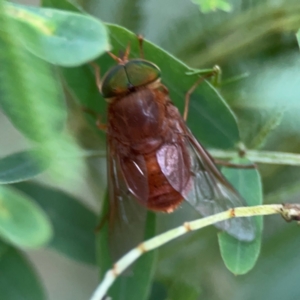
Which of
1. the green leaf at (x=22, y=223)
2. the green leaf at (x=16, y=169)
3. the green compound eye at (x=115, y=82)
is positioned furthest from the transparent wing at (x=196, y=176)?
the green leaf at (x=22, y=223)

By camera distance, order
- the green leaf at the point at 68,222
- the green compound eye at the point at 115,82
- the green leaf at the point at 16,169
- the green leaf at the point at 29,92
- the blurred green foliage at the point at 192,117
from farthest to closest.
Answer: the green leaf at the point at 68,222 < the green compound eye at the point at 115,82 < the green leaf at the point at 16,169 < the blurred green foliage at the point at 192,117 < the green leaf at the point at 29,92

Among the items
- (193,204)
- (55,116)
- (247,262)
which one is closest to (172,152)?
(193,204)

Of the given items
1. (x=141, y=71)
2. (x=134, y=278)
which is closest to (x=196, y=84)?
(x=141, y=71)

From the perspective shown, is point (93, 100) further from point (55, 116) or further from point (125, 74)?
point (55, 116)

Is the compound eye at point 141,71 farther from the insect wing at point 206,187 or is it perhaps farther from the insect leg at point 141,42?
the insect wing at point 206,187

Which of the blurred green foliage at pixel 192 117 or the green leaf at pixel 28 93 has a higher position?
the green leaf at pixel 28 93

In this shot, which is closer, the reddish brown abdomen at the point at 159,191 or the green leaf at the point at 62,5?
the green leaf at the point at 62,5

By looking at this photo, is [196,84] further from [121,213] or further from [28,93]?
[28,93]
